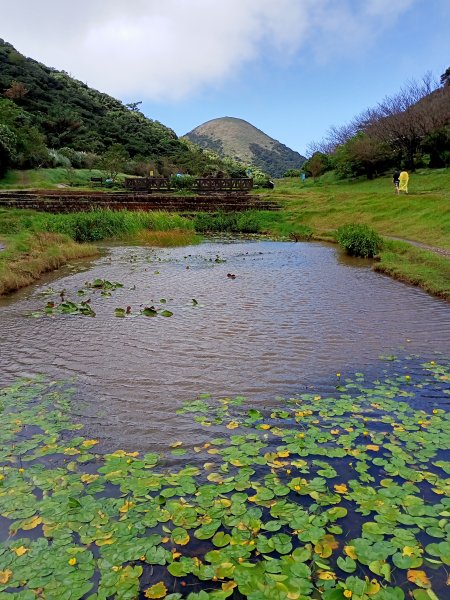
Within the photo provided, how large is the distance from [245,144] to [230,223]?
374ft

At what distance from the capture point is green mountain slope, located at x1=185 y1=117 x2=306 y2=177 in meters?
121

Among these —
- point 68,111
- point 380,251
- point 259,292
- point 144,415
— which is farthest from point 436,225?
point 68,111

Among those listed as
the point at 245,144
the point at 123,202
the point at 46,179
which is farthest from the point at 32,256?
the point at 245,144

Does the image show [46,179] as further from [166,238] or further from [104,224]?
[166,238]

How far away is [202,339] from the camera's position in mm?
7855

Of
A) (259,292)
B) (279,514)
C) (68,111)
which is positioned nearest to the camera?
(279,514)

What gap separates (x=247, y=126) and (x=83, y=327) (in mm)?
153225

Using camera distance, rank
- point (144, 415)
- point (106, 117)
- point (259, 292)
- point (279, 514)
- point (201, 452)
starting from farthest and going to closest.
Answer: point (106, 117), point (259, 292), point (144, 415), point (201, 452), point (279, 514)

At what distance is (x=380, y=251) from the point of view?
1677 centimetres

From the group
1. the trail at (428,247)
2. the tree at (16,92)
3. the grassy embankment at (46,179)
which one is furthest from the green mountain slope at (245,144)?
the trail at (428,247)

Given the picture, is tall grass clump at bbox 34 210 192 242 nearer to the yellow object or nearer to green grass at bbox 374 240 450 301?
the yellow object

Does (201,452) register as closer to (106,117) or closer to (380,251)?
(380,251)

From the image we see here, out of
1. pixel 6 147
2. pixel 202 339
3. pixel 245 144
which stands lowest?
pixel 202 339

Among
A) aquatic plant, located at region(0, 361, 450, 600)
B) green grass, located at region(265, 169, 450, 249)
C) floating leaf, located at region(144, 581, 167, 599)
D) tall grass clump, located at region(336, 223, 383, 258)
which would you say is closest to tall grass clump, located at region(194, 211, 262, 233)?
green grass, located at region(265, 169, 450, 249)
